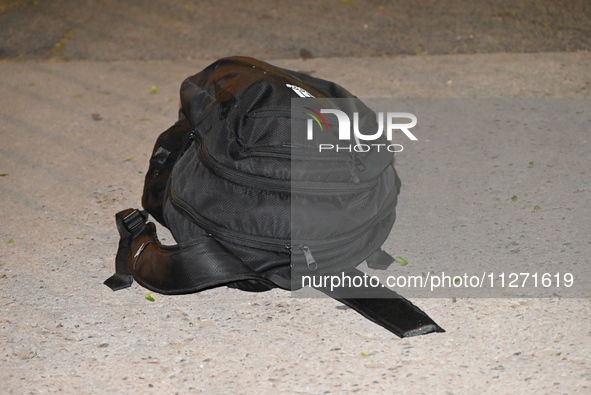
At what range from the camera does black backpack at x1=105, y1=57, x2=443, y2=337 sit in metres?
2.38

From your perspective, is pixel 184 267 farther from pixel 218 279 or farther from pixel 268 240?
pixel 268 240

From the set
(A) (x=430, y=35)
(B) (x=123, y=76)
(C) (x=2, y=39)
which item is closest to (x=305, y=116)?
(B) (x=123, y=76)

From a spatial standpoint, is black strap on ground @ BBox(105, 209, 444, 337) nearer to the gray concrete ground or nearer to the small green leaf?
the gray concrete ground

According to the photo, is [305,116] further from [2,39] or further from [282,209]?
[2,39]

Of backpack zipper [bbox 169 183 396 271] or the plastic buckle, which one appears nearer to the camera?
backpack zipper [bbox 169 183 396 271]

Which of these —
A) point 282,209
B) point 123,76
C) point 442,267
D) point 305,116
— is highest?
point 123,76

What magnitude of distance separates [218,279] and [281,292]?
0.29m

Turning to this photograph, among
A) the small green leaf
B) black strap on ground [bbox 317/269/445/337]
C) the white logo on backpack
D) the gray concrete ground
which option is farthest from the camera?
the small green leaf

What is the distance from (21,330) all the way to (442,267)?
4.78 feet

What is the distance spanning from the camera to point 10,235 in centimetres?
295

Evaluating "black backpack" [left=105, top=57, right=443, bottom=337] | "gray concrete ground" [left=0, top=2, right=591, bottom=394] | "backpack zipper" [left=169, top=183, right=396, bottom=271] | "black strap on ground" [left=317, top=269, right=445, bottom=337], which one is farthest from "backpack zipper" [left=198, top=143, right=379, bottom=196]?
"gray concrete ground" [left=0, top=2, right=591, bottom=394]

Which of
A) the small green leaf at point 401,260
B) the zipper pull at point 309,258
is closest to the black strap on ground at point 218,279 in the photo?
the zipper pull at point 309,258

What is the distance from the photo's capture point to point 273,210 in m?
2.39

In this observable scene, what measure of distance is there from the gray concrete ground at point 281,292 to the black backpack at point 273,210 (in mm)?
104
